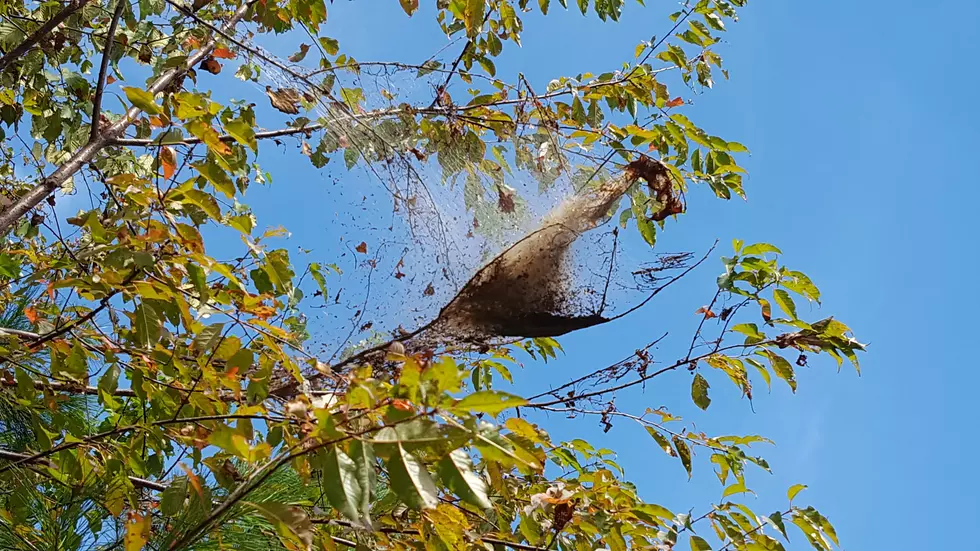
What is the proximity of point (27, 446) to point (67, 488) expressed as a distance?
38 cm

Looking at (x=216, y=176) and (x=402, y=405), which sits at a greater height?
(x=216, y=176)

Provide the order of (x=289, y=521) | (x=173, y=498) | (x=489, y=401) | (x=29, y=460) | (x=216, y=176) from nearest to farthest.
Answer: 1. (x=489, y=401)
2. (x=289, y=521)
3. (x=173, y=498)
4. (x=216, y=176)
5. (x=29, y=460)

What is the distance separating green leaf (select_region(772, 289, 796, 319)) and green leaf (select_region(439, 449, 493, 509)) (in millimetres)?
1644

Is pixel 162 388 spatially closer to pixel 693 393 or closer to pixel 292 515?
pixel 292 515

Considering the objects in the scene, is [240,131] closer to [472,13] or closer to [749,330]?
[472,13]

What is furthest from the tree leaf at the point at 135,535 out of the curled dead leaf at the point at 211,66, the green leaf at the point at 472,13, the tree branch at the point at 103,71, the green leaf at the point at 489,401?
the curled dead leaf at the point at 211,66

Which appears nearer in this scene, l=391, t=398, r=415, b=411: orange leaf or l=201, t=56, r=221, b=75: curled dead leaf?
l=391, t=398, r=415, b=411: orange leaf

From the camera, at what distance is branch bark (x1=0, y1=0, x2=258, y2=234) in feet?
6.13

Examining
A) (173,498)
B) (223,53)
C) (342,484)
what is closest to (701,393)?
(173,498)

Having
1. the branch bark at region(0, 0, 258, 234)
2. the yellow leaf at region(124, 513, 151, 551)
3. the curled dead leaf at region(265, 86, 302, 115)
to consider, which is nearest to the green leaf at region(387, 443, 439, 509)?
the yellow leaf at region(124, 513, 151, 551)

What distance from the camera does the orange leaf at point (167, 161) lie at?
1.66 meters

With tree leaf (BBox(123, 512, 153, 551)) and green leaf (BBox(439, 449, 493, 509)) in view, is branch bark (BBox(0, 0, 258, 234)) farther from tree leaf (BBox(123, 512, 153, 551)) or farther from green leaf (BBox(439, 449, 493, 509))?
green leaf (BBox(439, 449, 493, 509))

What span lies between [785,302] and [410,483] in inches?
69.1

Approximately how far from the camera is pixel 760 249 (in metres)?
2.26
